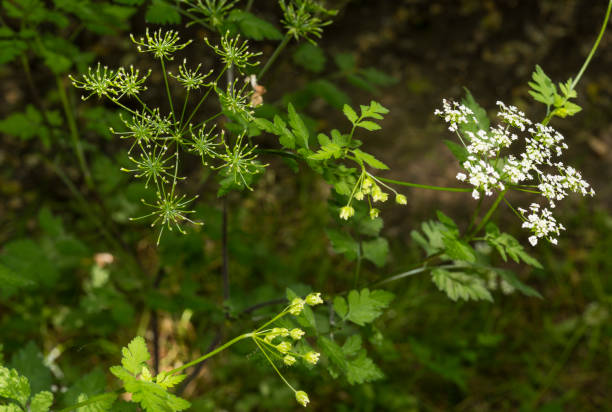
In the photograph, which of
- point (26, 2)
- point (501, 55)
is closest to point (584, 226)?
point (501, 55)

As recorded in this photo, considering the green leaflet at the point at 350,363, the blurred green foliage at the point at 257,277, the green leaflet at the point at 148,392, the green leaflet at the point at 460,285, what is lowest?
the blurred green foliage at the point at 257,277

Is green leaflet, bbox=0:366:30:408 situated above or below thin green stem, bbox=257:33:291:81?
below

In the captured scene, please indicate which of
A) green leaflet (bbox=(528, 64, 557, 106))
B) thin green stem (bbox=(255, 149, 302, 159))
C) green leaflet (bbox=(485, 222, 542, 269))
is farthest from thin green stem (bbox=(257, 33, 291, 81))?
green leaflet (bbox=(485, 222, 542, 269))

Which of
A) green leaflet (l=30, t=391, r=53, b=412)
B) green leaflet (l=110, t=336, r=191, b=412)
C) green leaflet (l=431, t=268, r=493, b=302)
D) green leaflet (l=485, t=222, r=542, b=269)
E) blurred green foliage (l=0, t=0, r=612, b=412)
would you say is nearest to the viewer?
green leaflet (l=110, t=336, r=191, b=412)

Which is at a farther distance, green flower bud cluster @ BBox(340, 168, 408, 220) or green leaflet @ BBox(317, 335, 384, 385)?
→ green leaflet @ BBox(317, 335, 384, 385)

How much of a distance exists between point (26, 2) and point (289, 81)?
277cm

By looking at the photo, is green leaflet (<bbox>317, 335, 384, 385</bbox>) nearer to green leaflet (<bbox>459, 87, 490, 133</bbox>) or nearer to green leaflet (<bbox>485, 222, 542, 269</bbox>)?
green leaflet (<bbox>485, 222, 542, 269</bbox>)

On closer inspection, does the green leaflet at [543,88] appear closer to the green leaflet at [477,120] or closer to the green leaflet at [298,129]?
the green leaflet at [477,120]

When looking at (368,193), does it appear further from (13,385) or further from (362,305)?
(13,385)

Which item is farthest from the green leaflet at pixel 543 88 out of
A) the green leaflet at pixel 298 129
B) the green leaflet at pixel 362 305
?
the green leaflet at pixel 362 305

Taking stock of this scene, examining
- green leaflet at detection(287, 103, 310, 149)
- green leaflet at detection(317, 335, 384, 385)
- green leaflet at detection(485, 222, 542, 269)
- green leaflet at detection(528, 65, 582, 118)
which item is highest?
green leaflet at detection(528, 65, 582, 118)

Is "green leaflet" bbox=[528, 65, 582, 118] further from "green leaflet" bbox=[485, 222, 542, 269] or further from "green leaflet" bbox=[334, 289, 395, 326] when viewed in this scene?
"green leaflet" bbox=[334, 289, 395, 326]

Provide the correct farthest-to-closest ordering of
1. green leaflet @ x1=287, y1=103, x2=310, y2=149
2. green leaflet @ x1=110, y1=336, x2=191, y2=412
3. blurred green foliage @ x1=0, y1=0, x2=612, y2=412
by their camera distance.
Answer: blurred green foliage @ x1=0, y1=0, x2=612, y2=412
green leaflet @ x1=287, y1=103, x2=310, y2=149
green leaflet @ x1=110, y1=336, x2=191, y2=412

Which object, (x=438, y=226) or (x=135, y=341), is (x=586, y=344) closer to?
(x=438, y=226)
